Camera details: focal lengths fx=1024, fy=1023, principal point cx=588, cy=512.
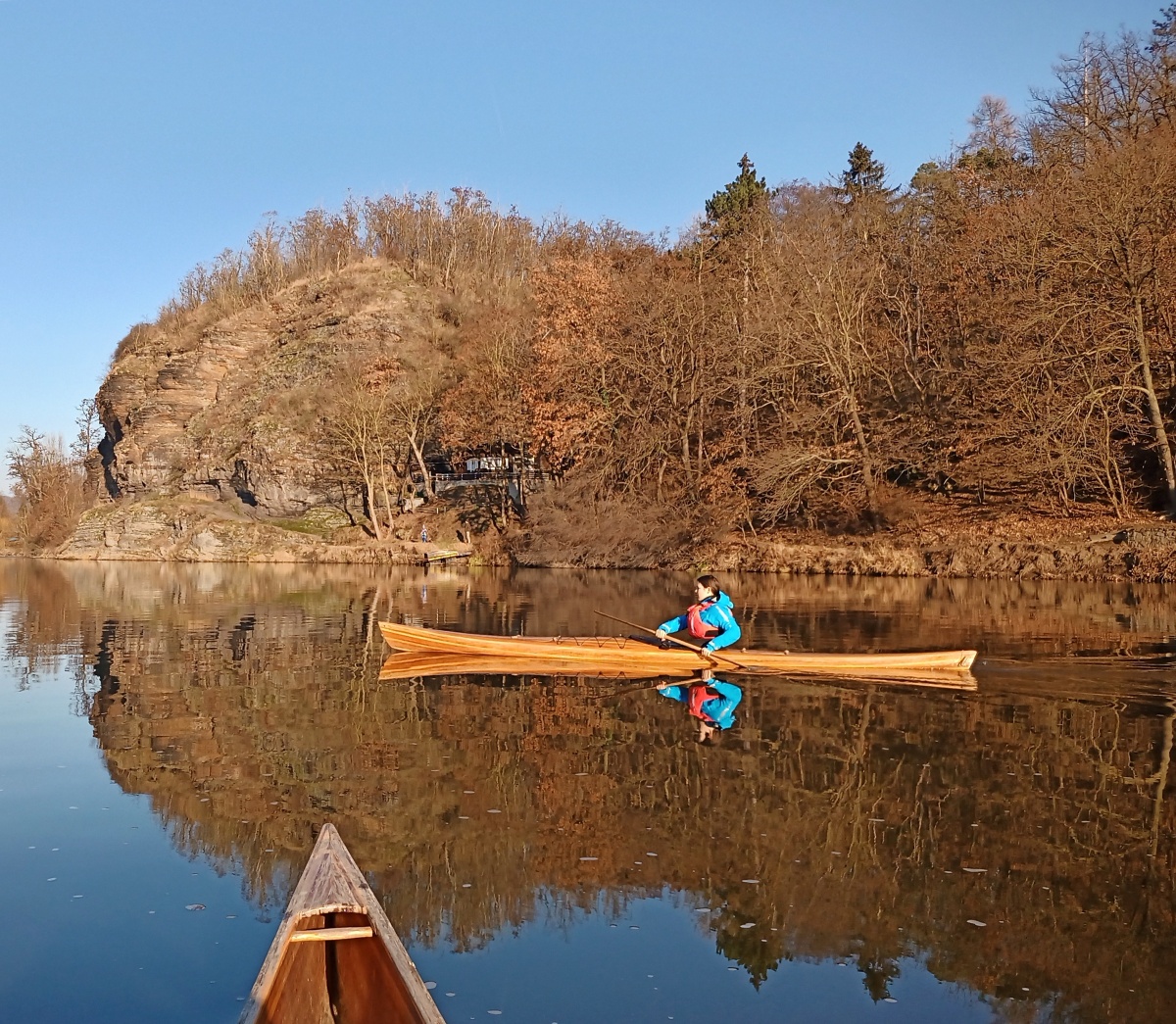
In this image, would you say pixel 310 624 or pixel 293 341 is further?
pixel 293 341

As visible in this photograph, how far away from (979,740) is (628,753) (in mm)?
3995

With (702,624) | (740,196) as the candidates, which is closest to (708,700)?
(702,624)

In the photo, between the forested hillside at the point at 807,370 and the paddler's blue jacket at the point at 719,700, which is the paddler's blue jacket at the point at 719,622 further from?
the forested hillside at the point at 807,370

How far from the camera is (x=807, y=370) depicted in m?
41.8

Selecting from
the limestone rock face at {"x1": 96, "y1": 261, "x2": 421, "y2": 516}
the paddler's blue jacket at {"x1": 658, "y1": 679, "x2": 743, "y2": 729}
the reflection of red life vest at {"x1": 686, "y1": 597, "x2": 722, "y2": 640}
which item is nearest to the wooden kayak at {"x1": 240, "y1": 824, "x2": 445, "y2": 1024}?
the paddler's blue jacket at {"x1": 658, "y1": 679, "x2": 743, "y2": 729}

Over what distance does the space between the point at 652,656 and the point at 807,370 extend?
28.0 m

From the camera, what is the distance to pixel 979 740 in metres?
11.5

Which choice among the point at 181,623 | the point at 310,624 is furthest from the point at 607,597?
the point at 181,623

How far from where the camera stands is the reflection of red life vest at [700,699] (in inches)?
510

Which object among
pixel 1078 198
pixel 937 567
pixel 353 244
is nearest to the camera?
pixel 1078 198

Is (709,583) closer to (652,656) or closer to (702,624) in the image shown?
(702,624)

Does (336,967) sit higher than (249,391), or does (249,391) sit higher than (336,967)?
(249,391)

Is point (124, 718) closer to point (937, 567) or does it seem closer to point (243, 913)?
point (243, 913)

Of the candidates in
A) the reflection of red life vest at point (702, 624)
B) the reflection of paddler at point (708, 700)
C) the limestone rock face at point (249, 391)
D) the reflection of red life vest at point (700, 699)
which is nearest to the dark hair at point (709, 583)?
the reflection of red life vest at point (702, 624)
